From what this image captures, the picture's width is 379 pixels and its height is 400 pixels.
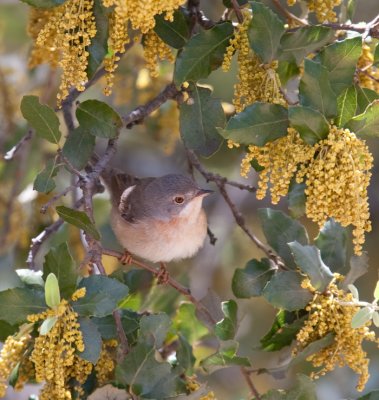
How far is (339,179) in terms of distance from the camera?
2572 millimetres

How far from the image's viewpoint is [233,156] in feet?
19.7

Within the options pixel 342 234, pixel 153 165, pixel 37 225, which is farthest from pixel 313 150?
pixel 153 165

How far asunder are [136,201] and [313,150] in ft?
6.80

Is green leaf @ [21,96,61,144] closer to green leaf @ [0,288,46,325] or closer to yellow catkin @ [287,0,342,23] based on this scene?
green leaf @ [0,288,46,325]

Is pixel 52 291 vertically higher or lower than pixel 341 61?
lower

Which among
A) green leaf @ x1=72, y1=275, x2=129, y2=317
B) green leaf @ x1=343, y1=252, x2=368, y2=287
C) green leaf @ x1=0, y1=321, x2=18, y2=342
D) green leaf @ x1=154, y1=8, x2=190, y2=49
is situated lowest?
green leaf @ x1=343, y1=252, x2=368, y2=287

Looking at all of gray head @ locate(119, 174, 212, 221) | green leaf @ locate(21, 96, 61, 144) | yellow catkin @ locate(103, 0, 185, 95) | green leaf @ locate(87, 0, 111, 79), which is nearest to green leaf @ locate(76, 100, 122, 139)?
green leaf @ locate(21, 96, 61, 144)

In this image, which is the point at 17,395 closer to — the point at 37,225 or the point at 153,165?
the point at 37,225

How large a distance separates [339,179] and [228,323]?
838 millimetres

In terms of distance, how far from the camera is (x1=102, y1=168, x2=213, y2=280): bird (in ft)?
14.6

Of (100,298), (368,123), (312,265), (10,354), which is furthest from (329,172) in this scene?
(10,354)

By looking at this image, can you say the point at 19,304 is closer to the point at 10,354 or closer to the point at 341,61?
the point at 10,354

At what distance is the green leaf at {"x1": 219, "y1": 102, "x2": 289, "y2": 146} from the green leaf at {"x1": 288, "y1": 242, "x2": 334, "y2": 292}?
42 centimetres

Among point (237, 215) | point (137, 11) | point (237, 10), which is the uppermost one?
point (137, 11)
